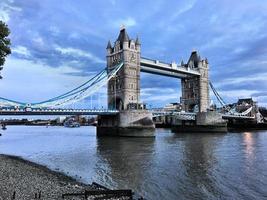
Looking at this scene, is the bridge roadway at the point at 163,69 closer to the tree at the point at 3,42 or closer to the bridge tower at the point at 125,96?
the bridge tower at the point at 125,96

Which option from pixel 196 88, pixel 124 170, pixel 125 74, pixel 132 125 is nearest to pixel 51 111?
pixel 132 125

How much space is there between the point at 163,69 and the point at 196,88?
16198 mm

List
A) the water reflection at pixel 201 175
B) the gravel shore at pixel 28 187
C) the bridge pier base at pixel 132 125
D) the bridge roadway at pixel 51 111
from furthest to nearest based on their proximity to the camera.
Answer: the bridge pier base at pixel 132 125 → the bridge roadway at pixel 51 111 → the water reflection at pixel 201 175 → the gravel shore at pixel 28 187

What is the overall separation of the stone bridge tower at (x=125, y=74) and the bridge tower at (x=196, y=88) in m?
25.3

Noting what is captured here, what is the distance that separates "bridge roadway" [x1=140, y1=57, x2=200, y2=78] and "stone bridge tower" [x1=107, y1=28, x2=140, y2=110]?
3.39 meters

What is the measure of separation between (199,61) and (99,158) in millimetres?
61729

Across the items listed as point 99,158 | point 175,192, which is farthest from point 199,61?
point 175,192

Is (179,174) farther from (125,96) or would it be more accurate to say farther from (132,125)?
(125,96)

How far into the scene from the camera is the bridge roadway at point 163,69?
6500cm

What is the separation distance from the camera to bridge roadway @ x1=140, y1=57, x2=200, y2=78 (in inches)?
2559

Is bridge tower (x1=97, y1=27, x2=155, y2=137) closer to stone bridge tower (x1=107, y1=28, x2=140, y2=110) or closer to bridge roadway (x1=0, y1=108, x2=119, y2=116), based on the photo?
→ stone bridge tower (x1=107, y1=28, x2=140, y2=110)

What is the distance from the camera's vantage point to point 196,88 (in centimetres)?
8256

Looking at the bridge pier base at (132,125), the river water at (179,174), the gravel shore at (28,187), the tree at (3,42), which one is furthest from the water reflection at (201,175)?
the bridge pier base at (132,125)

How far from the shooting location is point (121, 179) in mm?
17625
